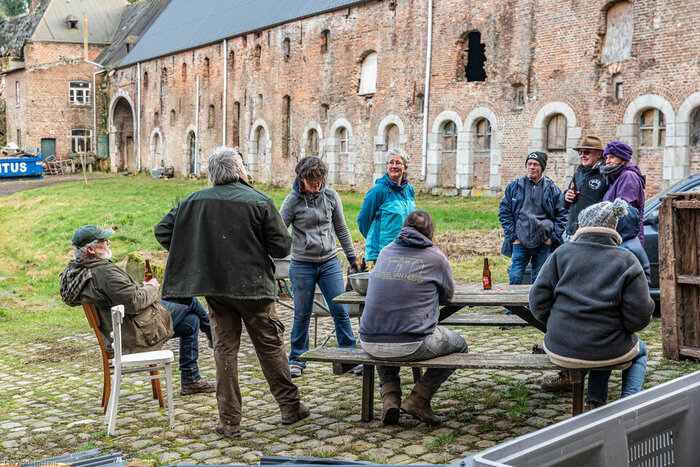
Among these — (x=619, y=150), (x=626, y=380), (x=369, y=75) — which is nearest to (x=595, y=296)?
(x=626, y=380)

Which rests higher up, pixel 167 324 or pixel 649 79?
pixel 649 79

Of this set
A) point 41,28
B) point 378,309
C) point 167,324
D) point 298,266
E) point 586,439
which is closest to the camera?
point 586,439

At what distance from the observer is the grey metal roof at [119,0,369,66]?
33412mm

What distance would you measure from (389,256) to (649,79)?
55.2ft

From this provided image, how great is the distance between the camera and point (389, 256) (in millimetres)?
5539

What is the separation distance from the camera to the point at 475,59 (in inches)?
1062

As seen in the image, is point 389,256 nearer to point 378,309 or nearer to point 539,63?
point 378,309

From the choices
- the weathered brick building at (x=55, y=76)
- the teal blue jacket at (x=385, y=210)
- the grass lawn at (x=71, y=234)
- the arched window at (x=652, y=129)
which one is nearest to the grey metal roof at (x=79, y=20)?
the weathered brick building at (x=55, y=76)

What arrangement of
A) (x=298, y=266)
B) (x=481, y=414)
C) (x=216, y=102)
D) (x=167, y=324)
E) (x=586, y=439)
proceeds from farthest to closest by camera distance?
(x=216, y=102)
(x=298, y=266)
(x=167, y=324)
(x=481, y=414)
(x=586, y=439)

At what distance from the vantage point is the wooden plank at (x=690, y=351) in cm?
689

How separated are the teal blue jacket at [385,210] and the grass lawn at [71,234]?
4.64 m

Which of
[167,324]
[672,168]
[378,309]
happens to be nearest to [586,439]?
[378,309]

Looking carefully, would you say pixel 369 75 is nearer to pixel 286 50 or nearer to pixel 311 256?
pixel 286 50

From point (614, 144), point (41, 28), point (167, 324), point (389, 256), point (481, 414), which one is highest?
point (41, 28)
